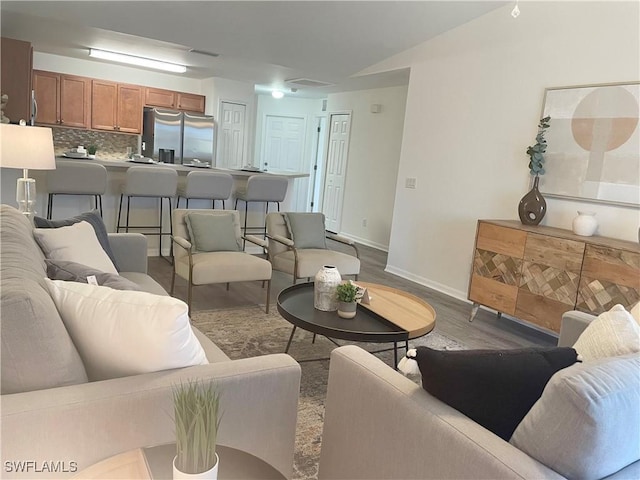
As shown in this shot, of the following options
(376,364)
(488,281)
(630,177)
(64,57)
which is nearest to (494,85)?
(630,177)

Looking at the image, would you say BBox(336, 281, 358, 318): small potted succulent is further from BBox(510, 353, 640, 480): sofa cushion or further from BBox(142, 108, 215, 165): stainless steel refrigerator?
BBox(142, 108, 215, 165): stainless steel refrigerator

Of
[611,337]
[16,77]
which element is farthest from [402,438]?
[16,77]

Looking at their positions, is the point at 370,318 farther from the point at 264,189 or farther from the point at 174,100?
the point at 174,100

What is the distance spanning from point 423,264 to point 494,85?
77.0 inches

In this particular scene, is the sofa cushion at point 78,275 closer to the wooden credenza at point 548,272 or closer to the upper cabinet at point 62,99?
the wooden credenza at point 548,272

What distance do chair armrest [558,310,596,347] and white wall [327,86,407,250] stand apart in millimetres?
4538

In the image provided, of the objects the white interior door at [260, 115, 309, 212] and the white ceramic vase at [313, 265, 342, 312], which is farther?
the white interior door at [260, 115, 309, 212]

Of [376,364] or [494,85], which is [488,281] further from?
[376,364]

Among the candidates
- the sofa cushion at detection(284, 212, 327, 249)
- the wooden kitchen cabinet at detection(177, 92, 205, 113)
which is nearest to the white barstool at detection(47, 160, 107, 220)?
the sofa cushion at detection(284, 212, 327, 249)

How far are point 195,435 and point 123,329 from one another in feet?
1.64

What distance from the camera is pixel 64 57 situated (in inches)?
268

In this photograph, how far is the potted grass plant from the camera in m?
0.84

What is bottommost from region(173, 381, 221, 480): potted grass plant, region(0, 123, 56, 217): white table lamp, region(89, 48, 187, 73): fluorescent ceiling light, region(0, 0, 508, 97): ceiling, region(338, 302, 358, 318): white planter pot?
region(338, 302, 358, 318): white planter pot

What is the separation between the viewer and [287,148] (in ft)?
29.4
